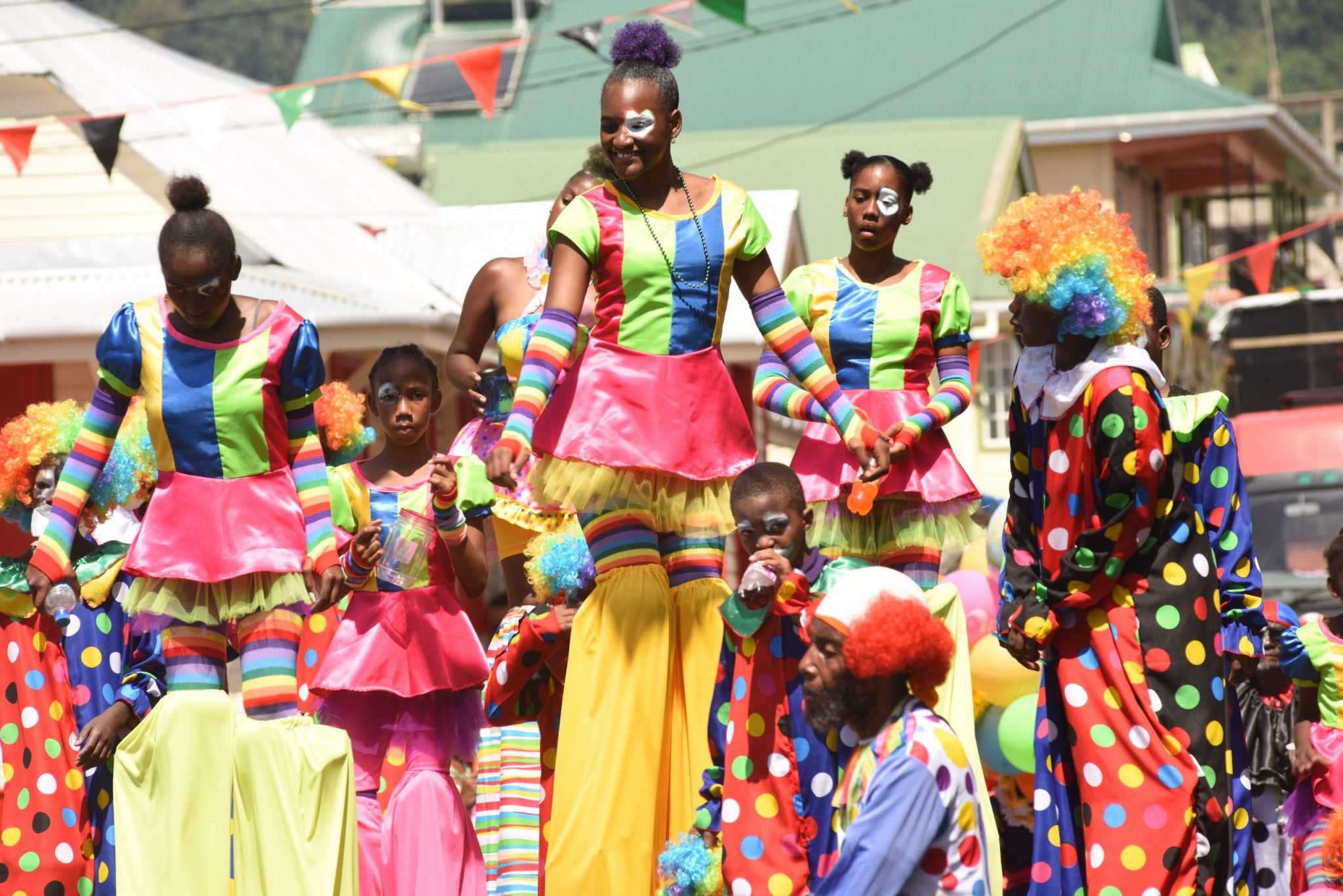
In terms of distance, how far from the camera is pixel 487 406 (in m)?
6.91

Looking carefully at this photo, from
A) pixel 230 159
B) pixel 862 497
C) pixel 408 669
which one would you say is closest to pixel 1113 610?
pixel 862 497

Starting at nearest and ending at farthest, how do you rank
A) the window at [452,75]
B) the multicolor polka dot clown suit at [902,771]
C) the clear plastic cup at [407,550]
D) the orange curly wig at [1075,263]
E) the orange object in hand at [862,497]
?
the multicolor polka dot clown suit at [902,771]
the orange curly wig at [1075,263]
the orange object in hand at [862,497]
the clear plastic cup at [407,550]
the window at [452,75]

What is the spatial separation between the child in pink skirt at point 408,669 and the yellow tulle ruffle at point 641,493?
2.22 ft

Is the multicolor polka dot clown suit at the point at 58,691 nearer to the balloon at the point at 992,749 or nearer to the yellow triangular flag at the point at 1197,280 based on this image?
the balloon at the point at 992,749

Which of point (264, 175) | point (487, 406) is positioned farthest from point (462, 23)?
point (487, 406)

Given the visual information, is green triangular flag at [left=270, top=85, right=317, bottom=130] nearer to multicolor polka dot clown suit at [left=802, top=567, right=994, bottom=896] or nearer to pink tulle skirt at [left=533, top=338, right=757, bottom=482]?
pink tulle skirt at [left=533, top=338, right=757, bottom=482]

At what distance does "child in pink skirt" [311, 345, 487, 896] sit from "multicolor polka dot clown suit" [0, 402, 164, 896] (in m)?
0.70

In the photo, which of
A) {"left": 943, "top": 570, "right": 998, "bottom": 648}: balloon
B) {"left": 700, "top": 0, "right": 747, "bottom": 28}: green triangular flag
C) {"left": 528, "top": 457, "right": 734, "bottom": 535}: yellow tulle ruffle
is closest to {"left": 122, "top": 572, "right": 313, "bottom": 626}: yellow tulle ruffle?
{"left": 528, "top": 457, "right": 734, "bottom": 535}: yellow tulle ruffle

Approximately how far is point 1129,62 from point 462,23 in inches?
467

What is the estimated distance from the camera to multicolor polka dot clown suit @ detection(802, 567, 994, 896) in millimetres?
3816

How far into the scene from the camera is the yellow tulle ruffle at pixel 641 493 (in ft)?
17.1

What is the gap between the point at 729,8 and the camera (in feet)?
40.9

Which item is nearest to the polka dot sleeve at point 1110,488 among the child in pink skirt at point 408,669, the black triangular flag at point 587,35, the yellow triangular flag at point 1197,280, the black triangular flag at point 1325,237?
the child in pink skirt at point 408,669

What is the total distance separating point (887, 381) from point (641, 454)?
4.08 feet
